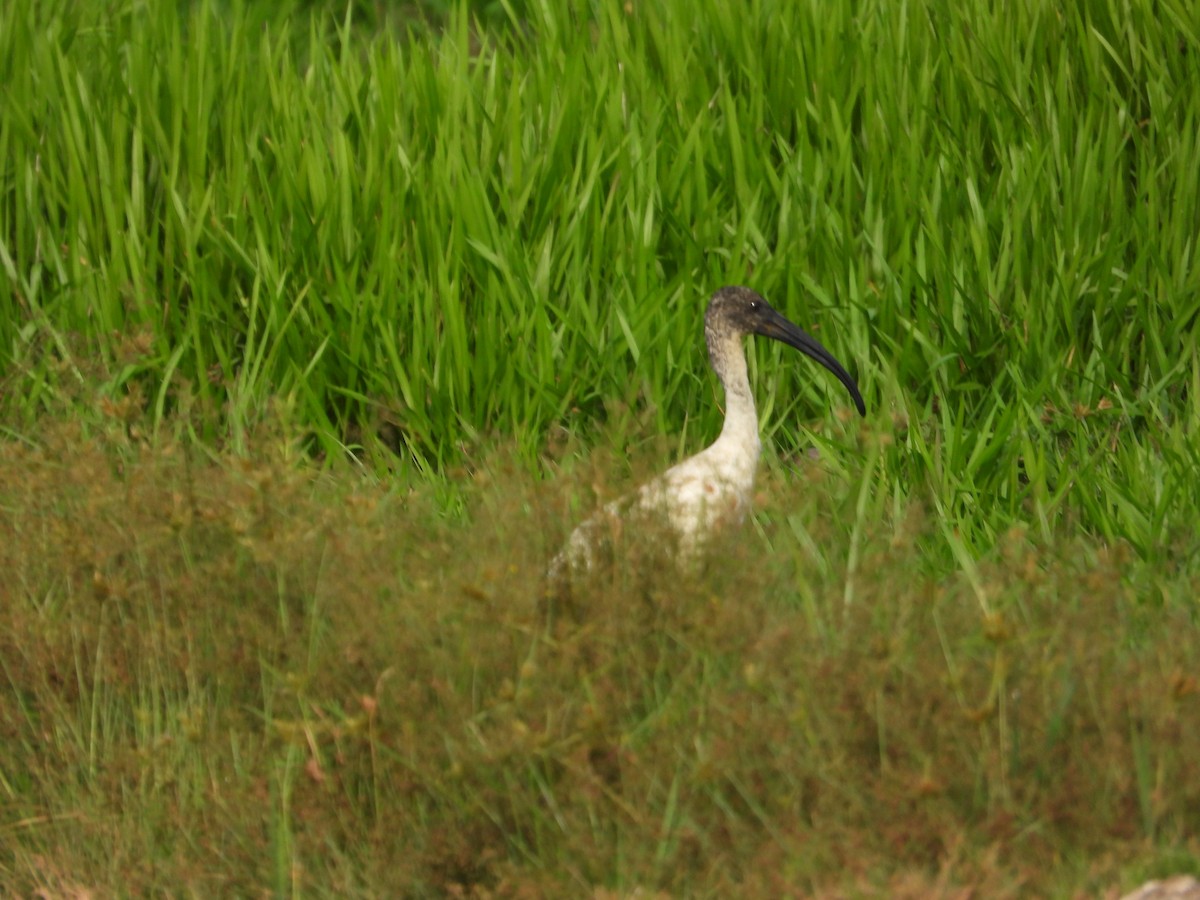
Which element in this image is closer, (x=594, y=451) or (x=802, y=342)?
(x=594, y=451)

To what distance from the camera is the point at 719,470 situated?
3.74 m

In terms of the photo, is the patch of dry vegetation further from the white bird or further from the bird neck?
the bird neck

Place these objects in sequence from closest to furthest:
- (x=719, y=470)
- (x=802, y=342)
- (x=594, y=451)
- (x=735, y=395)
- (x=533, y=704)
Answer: (x=533, y=704), (x=594, y=451), (x=719, y=470), (x=735, y=395), (x=802, y=342)

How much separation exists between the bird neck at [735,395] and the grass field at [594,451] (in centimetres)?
16

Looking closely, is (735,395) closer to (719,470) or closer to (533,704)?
(719,470)

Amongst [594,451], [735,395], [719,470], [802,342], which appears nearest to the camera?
[594,451]

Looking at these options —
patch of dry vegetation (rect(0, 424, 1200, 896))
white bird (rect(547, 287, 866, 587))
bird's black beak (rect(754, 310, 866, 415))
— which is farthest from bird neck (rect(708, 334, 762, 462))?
patch of dry vegetation (rect(0, 424, 1200, 896))

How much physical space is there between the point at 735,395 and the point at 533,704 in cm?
148

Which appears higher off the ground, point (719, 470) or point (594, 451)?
point (594, 451)

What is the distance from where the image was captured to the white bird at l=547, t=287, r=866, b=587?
291cm

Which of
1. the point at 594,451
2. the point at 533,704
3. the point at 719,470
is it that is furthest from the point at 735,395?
the point at 533,704

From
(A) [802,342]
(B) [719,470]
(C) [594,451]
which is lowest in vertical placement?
(B) [719,470]

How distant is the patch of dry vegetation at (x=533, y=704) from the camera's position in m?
2.42

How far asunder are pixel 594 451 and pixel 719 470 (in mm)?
810
